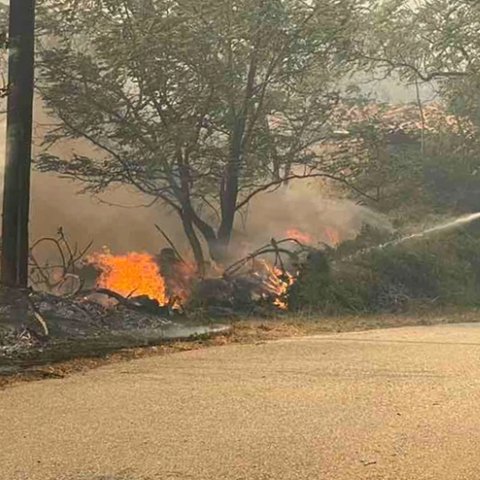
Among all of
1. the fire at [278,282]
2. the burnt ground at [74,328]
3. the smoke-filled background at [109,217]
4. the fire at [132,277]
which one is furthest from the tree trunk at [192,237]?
the burnt ground at [74,328]

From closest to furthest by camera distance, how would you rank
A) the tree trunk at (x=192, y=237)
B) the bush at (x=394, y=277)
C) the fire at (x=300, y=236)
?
1. the bush at (x=394, y=277)
2. the tree trunk at (x=192, y=237)
3. the fire at (x=300, y=236)

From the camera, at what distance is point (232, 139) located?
15.2m

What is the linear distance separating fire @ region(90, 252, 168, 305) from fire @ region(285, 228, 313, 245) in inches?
195

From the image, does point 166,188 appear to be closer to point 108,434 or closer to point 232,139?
point 232,139

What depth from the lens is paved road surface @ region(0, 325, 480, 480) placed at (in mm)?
4695

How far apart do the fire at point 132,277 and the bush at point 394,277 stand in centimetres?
251

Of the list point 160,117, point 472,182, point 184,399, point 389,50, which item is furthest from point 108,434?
point 472,182

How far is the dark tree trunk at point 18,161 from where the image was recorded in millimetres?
10711

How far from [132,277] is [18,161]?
390 cm

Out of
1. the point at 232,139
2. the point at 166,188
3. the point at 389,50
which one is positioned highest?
the point at 389,50

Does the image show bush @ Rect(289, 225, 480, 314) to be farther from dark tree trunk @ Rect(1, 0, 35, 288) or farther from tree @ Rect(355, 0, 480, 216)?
dark tree trunk @ Rect(1, 0, 35, 288)

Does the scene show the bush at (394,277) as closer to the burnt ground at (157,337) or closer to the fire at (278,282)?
the fire at (278,282)

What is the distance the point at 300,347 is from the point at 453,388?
8.97 feet

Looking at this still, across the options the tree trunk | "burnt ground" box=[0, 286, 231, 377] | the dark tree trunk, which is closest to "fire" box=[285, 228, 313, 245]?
the tree trunk
